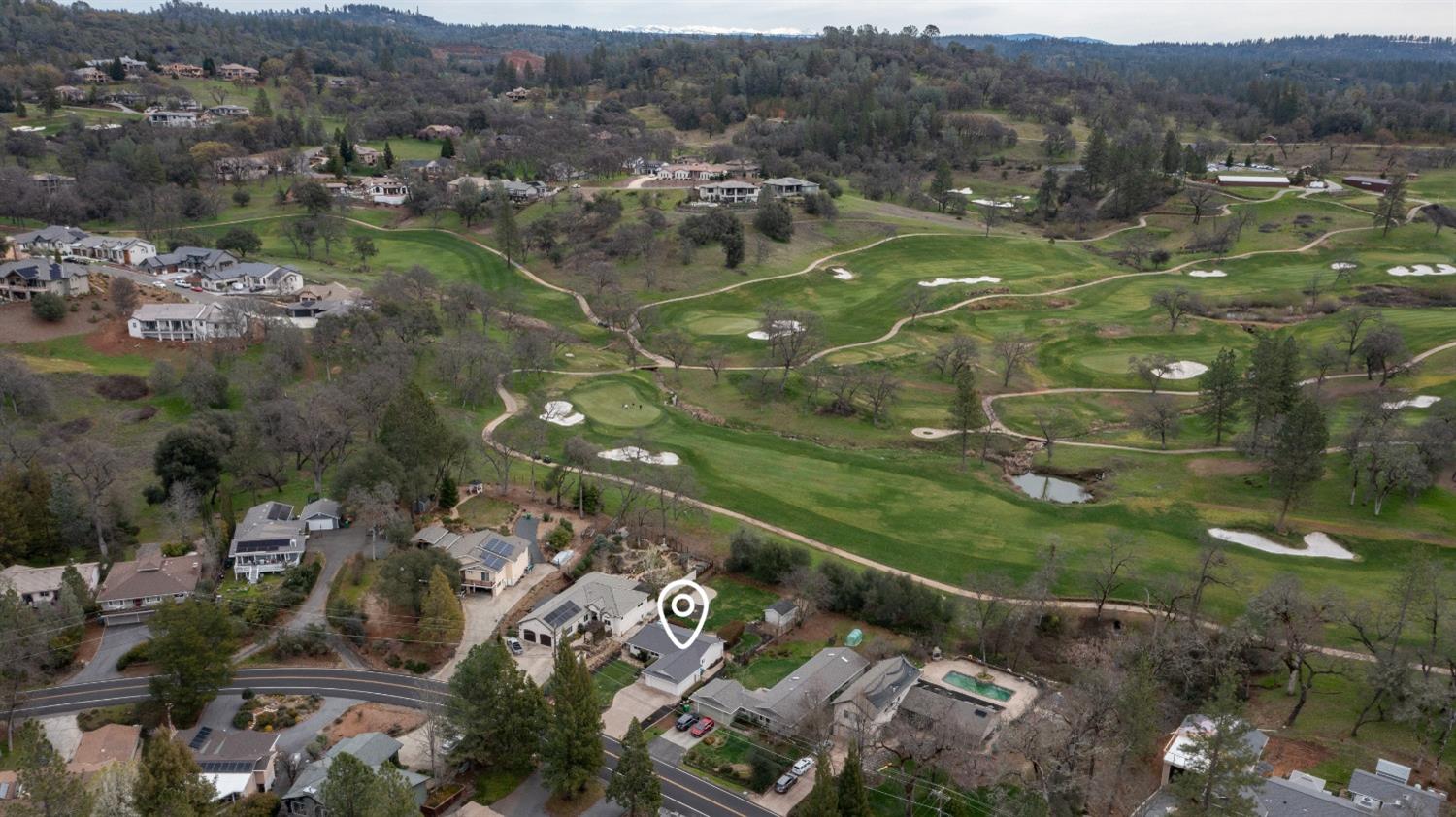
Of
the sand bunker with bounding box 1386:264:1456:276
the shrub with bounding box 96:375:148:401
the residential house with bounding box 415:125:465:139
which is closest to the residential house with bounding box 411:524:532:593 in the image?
the shrub with bounding box 96:375:148:401

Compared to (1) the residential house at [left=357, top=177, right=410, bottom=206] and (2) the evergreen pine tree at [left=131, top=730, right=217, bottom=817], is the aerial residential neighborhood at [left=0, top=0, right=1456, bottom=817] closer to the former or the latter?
(2) the evergreen pine tree at [left=131, top=730, right=217, bottom=817]

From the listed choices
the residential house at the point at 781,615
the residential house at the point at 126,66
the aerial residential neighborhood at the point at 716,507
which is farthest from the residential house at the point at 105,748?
the residential house at the point at 126,66

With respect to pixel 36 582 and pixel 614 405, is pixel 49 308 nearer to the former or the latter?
pixel 36 582

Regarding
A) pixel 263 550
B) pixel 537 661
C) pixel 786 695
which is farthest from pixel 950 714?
pixel 263 550

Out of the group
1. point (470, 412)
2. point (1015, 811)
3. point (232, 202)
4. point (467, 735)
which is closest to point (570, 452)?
point (470, 412)

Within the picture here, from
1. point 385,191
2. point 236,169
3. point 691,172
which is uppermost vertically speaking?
point 691,172

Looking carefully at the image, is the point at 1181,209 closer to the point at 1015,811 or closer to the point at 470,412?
the point at 470,412
